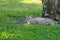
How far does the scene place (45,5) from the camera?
10.3 m

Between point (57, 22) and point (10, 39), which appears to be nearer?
point (10, 39)

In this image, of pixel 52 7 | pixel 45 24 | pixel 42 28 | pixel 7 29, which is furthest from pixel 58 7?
pixel 7 29

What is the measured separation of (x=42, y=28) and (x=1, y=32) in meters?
1.37

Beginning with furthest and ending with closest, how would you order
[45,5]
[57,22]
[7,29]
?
1. [45,5]
2. [57,22]
3. [7,29]

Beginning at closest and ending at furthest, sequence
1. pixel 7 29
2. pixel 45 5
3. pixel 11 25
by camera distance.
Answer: pixel 7 29 → pixel 11 25 → pixel 45 5

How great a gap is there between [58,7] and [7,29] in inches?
98.0

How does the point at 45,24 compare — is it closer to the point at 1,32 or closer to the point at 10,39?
the point at 1,32

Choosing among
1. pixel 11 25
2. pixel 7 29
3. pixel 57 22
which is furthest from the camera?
pixel 57 22

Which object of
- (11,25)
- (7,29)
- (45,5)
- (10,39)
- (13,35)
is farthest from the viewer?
(45,5)

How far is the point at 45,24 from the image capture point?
926 centimetres

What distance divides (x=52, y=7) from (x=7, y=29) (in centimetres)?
254

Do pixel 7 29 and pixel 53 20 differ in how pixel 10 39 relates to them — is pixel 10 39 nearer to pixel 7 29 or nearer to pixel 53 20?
pixel 7 29

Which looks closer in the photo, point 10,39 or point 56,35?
point 10,39

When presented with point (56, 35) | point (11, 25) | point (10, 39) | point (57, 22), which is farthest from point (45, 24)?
point (10, 39)
